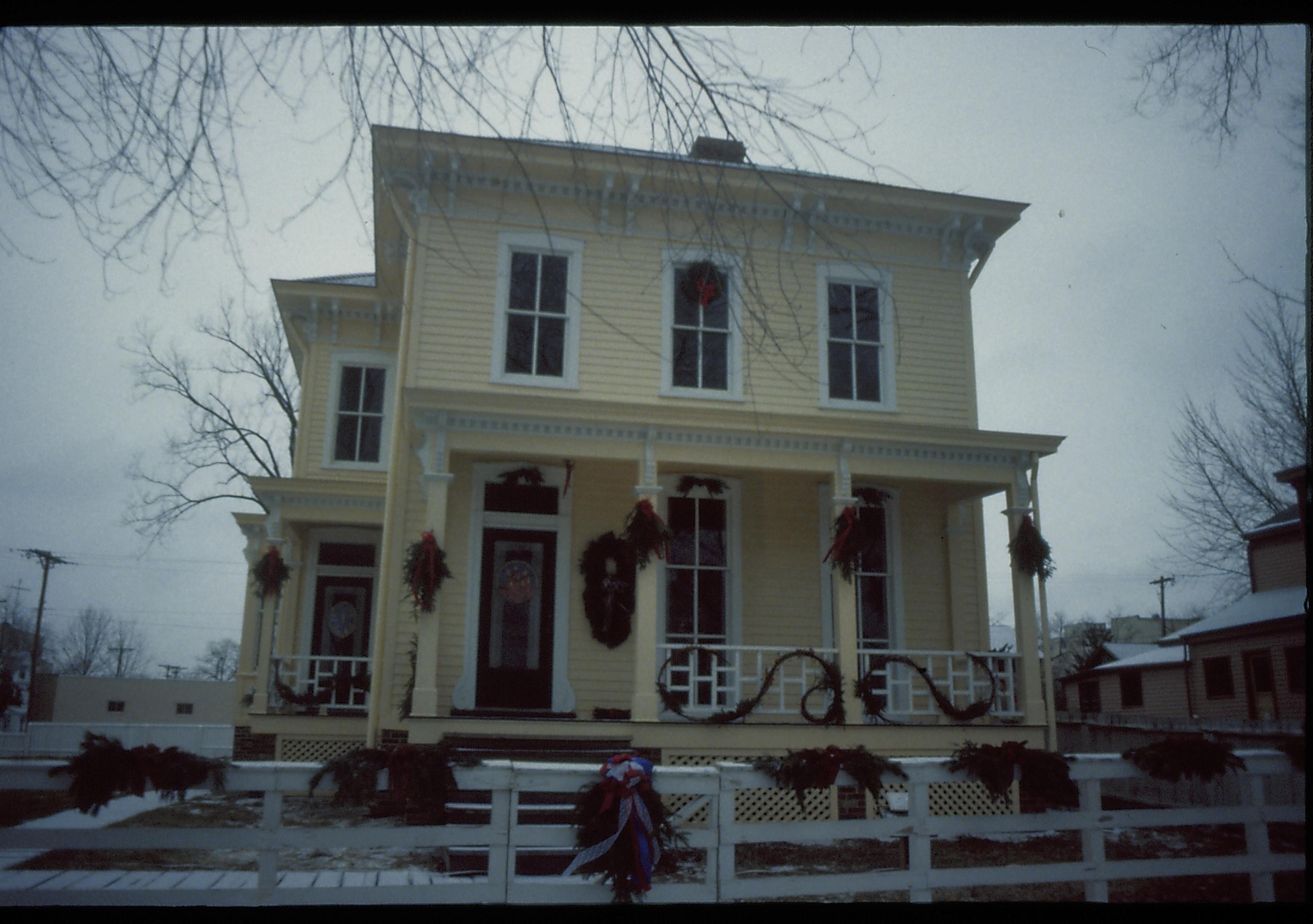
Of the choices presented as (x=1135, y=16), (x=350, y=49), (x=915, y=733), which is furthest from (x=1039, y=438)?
(x=350, y=49)

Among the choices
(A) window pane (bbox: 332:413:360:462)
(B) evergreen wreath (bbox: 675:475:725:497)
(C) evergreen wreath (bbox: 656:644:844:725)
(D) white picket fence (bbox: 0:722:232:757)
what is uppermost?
(A) window pane (bbox: 332:413:360:462)

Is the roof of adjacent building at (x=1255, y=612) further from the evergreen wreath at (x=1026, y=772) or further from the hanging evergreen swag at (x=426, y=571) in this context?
the hanging evergreen swag at (x=426, y=571)

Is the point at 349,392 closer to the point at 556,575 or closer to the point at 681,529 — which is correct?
the point at 556,575

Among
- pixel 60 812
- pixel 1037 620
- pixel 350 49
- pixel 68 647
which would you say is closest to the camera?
pixel 350 49

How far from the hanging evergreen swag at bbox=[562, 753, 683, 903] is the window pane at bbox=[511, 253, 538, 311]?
7454 millimetres

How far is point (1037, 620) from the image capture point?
10.2 metres

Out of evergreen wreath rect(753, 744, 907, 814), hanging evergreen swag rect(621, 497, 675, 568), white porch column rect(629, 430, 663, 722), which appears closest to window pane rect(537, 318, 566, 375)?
white porch column rect(629, 430, 663, 722)

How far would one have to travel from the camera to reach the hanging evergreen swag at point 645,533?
8945 millimetres

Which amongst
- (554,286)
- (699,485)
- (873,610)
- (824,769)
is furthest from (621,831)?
(554,286)

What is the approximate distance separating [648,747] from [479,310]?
5196 mm

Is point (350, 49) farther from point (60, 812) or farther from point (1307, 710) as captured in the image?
point (60, 812)

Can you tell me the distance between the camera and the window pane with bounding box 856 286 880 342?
11.7 m

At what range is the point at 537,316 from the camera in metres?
10.8

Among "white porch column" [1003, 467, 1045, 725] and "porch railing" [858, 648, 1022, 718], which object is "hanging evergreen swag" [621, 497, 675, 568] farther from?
"white porch column" [1003, 467, 1045, 725]
